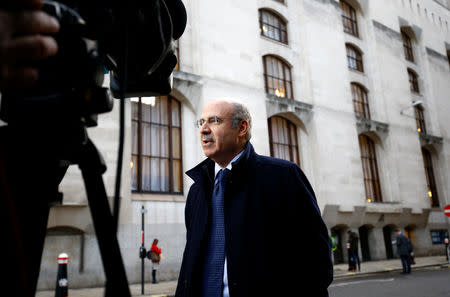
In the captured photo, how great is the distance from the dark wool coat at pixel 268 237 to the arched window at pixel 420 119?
27.1m

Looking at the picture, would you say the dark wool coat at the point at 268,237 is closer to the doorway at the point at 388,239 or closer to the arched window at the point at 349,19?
the doorway at the point at 388,239

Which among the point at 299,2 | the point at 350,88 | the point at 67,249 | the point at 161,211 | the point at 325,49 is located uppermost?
the point at 299,2

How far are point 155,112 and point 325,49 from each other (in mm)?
11387

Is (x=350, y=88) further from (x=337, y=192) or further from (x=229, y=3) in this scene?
(x=229, y=3)

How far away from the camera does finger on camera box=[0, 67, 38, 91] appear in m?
0.70

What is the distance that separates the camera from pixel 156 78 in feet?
4.62

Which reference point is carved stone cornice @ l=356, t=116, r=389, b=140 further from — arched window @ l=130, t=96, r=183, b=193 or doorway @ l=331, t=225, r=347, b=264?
arched window @ l=130, t=96, r=183, b=193

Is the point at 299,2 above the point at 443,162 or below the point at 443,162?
above

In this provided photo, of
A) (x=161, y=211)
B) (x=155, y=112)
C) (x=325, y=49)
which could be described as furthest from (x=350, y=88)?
(x=161, y=211)

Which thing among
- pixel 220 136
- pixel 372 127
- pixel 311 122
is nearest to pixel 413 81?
pixel 372 127

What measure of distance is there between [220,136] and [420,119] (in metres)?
27.8

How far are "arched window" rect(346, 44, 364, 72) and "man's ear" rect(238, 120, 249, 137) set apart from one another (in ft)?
72.9

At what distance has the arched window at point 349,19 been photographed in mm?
23745

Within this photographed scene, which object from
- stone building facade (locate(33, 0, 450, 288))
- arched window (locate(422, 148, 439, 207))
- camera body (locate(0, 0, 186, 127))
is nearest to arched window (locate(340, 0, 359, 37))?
stone building facade (locate(33, 0, 450, 288))
